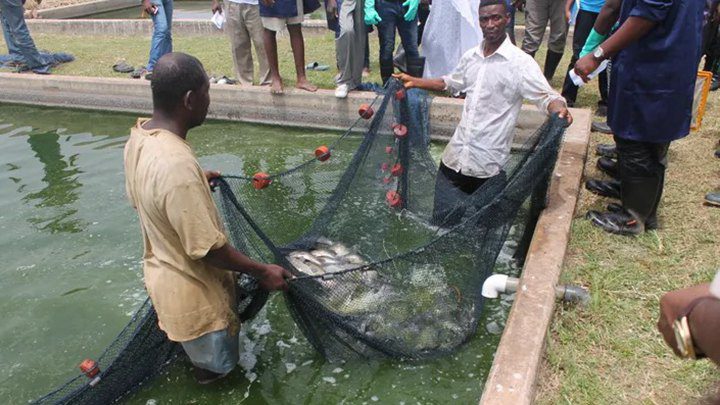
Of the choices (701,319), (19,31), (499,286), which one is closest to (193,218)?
(499,286)

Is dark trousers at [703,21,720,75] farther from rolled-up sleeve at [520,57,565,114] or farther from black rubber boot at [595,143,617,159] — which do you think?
rolled-up sleeve at [520,57,565,114]

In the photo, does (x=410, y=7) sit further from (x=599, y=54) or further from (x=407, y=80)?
(x=599, y=54)

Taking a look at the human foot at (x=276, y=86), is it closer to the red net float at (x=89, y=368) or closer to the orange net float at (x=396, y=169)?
the orange net float at (x=396, y=169)

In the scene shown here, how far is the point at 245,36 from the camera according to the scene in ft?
23.7

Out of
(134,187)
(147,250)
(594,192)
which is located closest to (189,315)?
(147,250)

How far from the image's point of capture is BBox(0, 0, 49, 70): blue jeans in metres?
8.78

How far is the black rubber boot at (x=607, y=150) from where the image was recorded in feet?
16.9

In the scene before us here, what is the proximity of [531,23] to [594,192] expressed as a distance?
3147 millimetres

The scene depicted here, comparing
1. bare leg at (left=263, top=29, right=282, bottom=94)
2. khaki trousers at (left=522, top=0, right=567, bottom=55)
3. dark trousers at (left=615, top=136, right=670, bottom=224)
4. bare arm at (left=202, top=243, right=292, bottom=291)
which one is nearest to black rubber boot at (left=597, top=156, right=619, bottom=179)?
dark trousers at (left=615, top=136, right=670, bottom=224)

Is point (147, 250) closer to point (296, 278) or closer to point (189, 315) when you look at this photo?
point (189, 315)

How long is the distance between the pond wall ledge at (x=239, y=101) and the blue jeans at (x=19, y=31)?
0.53 metres

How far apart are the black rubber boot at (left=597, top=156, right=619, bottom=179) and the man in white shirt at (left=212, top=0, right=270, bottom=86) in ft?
14.3

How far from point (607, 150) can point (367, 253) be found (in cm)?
277

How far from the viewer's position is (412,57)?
6.84m
